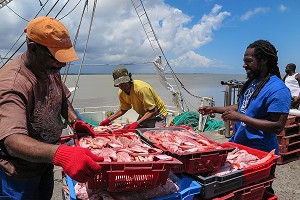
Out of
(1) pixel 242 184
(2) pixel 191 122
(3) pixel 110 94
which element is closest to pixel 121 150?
(1) pixel 242 184

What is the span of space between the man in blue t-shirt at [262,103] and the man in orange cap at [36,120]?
188 cm

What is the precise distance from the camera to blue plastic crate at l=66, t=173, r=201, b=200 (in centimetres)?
214

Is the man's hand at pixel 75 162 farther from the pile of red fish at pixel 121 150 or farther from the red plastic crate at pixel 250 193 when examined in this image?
the red plastic crate at pixel 250 193

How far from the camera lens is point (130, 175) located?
2.00m

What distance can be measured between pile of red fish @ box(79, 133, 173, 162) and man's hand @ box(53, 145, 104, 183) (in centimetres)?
31

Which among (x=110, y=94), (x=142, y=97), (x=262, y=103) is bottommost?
(x=110, y=94)

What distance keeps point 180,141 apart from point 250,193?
823 mm

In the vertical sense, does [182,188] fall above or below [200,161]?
below

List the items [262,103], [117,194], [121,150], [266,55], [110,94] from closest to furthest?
[117,194], [121,150], [262,103], [266,55], [110,94]

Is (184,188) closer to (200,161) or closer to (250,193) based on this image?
(200,161)

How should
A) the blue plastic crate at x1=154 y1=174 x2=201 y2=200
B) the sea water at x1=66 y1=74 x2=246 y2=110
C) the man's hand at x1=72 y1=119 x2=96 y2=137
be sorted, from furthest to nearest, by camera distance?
the sea water at x1=66 y1=74 x2=246 y2=110 < the man's hand at x1=72 y1=119 x2=96 y2=137 < the blue plastic crate at x1=154 y1=174 x2=201 y2=200

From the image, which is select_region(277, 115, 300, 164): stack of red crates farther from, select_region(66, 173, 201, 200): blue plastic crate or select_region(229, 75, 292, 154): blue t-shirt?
select_region(66, 173, 201, 200): blue plastic crate

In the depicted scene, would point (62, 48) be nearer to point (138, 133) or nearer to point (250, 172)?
point (138, 133)

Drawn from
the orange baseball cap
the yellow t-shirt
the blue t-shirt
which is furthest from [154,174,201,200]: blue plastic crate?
the yellow t-shirt
